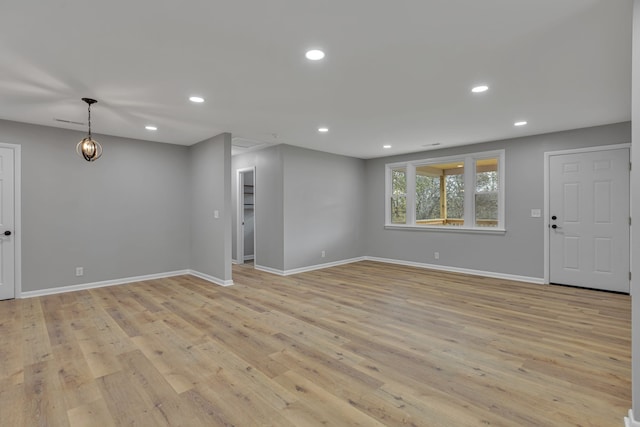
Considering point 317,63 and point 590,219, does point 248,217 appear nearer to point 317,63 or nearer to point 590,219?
point 317,63

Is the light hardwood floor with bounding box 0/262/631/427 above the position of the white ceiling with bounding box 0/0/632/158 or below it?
below

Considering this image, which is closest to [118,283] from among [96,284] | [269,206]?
[96,284]

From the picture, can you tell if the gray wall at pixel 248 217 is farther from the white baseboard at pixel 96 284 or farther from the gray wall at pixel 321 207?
the gray wall at pixel 321 207

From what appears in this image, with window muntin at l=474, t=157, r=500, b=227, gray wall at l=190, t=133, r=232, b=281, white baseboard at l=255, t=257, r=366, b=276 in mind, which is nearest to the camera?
gray wall at l=190, t=133, r=232, b=281

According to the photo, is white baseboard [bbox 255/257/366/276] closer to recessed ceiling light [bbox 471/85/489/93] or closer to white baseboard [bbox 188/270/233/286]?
white baseboard [bbox 188/270/233/286]

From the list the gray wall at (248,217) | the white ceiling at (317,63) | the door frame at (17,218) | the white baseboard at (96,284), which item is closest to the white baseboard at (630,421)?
the white ceiling at (317,63)

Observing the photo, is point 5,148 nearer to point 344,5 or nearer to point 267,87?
point 267,87

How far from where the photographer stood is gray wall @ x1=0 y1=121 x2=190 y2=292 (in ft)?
15.2

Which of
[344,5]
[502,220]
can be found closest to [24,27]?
[344,5]

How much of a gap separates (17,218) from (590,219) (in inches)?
324

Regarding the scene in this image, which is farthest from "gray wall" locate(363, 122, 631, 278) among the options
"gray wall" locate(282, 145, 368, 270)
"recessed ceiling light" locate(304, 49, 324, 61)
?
"recessed ceiling light" locate(304, 49, 324, 61)

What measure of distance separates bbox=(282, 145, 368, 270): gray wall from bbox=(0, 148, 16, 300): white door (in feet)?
12.9

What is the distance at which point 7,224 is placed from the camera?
4.45 meters

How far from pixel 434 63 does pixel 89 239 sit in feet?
17.8
